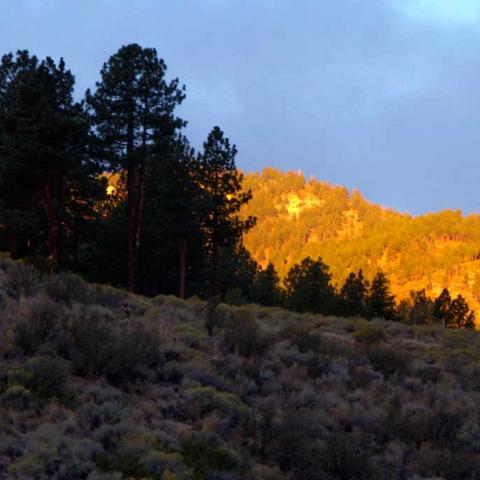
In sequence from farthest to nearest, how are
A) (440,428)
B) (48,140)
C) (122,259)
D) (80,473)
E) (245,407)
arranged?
(122,259) < (48,140) < (440,428) < (245,407) < (80,473)

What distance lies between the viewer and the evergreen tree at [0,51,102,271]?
893 inches

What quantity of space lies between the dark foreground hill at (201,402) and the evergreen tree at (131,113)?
1420 cm

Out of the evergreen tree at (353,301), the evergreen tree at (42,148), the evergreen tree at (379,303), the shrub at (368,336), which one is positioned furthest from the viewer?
the evergreen tree at (379,303)

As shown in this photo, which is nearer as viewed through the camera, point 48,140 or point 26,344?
point 26,344

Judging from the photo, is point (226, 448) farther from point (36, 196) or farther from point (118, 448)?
point (36, 196)

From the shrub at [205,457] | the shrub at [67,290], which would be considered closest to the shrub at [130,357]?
the shrub at [205,457]

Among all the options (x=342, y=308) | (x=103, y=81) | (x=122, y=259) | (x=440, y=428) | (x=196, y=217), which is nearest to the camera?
(x=440, y=428)

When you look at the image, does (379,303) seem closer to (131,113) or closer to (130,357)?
(131,113)

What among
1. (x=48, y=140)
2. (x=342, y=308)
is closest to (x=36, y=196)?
(x=48, y=140)

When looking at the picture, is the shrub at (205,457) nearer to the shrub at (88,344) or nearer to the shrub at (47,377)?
the shrub at (47,377)

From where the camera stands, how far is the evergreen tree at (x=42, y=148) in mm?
22672

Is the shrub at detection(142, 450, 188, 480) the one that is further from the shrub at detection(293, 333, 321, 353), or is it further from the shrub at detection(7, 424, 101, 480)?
the shrub at detection(293, 333, 321, 353)

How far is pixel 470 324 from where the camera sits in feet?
200

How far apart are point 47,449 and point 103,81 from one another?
73.0ft
